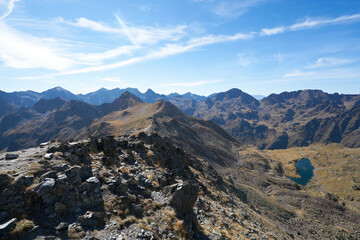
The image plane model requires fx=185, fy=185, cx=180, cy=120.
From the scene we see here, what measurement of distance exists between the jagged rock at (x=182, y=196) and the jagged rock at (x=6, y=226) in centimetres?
1361

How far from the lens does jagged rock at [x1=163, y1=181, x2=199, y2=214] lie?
21.2 meters

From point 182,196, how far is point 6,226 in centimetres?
1536

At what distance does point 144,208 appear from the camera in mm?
19656

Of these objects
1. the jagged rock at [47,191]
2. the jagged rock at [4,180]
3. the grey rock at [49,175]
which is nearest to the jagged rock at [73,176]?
the grey rock at [49,175]

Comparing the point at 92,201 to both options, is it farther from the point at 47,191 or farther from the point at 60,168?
the point at 60,168

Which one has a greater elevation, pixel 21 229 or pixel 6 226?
pixel 6 226

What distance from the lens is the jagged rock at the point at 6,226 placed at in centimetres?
1160

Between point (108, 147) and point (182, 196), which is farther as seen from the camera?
point (108, 147)

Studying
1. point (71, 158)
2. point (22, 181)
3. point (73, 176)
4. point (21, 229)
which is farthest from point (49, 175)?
point (71, 158)

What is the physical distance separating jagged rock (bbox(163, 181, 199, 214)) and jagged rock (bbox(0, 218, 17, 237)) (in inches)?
536

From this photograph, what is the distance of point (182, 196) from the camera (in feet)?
71.8

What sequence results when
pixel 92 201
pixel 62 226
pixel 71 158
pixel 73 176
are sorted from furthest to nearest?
pixel 71 158 → pixel 73 176 → pixel 92 201 → pixel 62 226

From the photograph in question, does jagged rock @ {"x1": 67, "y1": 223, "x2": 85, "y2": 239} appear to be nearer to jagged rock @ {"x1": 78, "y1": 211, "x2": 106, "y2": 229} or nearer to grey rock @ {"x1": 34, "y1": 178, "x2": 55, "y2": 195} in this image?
jagged rock @ {"x1": 78, "y1": 211, "x2": 106, "y2": 229}

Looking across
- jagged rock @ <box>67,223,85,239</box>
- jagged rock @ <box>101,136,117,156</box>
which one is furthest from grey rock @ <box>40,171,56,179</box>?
jagged rock @ <box>101,136,117,156</box>
